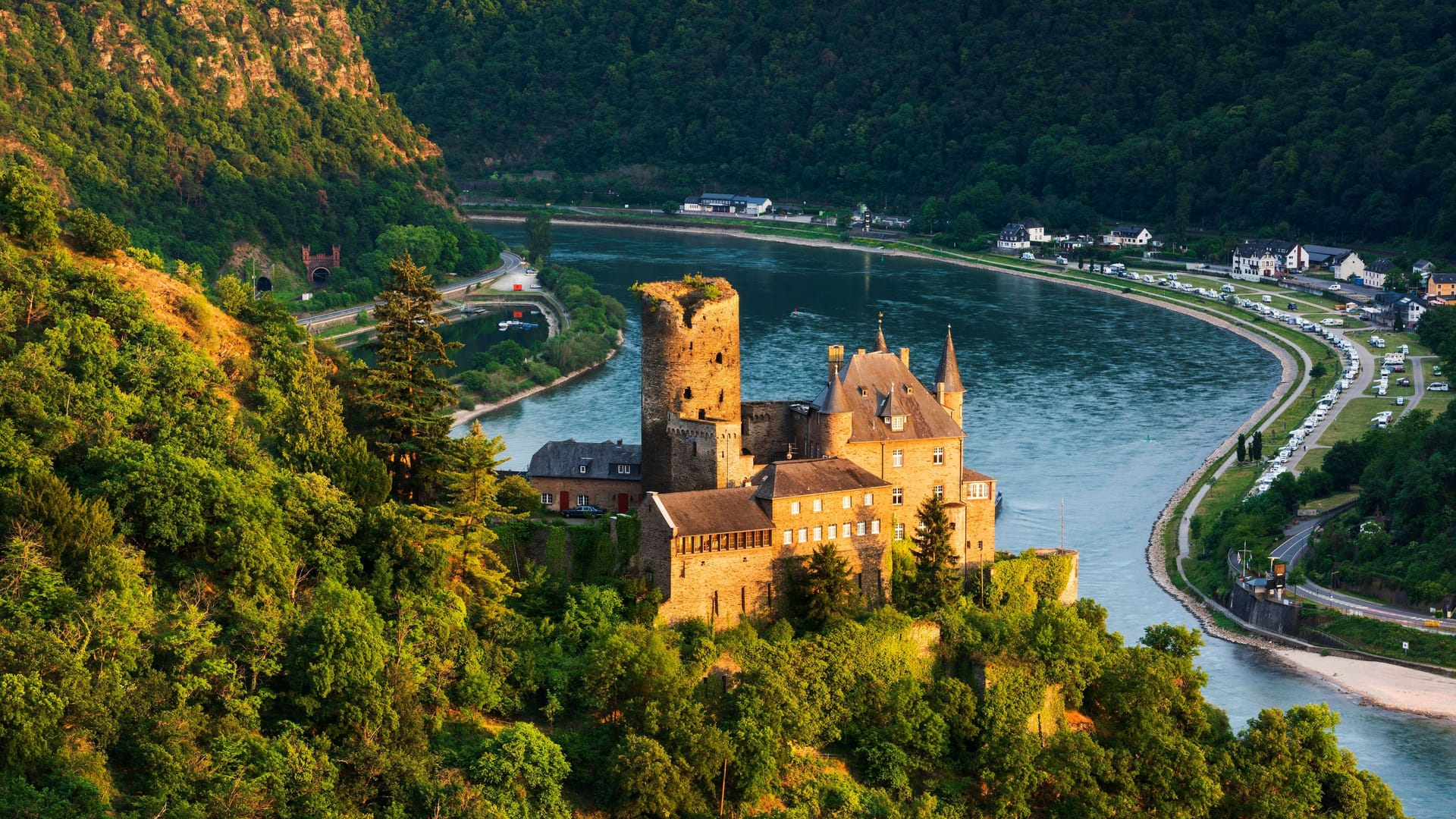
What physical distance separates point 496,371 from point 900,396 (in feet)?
159

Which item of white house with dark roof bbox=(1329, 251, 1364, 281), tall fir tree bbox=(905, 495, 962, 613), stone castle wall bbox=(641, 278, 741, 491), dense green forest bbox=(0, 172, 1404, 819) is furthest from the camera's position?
white house with dark roof bbox=(1329, 251, 1364, 281)

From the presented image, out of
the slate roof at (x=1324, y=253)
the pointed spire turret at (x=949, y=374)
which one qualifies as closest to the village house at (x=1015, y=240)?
the slate roof at (x=1324, y=253)

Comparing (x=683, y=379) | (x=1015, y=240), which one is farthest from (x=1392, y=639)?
(x=1015, y=240)

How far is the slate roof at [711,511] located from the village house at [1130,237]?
10533 centimetres

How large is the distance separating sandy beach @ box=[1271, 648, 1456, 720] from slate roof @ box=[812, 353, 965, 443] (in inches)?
752

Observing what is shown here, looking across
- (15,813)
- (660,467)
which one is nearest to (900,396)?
(660,467)

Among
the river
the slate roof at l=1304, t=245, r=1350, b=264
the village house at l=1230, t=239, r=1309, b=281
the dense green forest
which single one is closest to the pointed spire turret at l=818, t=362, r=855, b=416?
the dense green forest

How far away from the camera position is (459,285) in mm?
123375

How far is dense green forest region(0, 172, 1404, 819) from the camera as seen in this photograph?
38.6m

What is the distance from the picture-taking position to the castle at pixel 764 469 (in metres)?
45.7

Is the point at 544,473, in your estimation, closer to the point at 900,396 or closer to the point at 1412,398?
the point at 900,396

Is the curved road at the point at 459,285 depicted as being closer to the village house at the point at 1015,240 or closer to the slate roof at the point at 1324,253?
the village house at the point at 1015,240

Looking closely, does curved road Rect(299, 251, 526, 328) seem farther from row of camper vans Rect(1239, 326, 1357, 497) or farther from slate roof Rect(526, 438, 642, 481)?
slate roof Rect(526, 438, 642, 481)

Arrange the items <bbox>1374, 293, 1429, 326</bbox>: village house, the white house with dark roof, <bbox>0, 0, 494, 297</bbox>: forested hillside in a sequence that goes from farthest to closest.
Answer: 1. the white house with dark roof
2. <bbox>1374, 293, 1429, 326</bbox>: village house
3. <bbox>0, 0, 494, 297</bbox>: forested hillside
